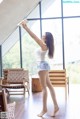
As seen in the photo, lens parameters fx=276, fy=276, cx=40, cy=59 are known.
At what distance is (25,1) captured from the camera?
25.1 feet

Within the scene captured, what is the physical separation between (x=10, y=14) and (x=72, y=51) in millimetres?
3063

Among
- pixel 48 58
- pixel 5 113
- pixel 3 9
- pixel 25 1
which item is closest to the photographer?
pixel 5 113

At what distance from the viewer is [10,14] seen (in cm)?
756

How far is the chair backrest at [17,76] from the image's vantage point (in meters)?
7.67

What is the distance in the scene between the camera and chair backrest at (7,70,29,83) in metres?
7.67

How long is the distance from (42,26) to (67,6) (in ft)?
3.66

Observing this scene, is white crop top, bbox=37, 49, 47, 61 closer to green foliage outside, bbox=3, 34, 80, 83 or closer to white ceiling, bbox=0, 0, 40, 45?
white ceiling, bbox=0, 0, 40, 45

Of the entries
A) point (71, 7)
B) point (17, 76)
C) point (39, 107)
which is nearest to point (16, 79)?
point (17, 76)

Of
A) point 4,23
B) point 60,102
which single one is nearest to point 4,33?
point 4,23

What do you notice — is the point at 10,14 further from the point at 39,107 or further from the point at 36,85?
the point at 39,107

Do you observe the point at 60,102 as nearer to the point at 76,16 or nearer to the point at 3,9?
the point at 3,9

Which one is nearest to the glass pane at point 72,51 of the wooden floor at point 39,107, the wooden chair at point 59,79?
the wooden floor at point 39,107

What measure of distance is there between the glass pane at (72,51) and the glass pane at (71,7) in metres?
0.38

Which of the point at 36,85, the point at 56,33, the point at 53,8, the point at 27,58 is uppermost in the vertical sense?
the point at 53,8
